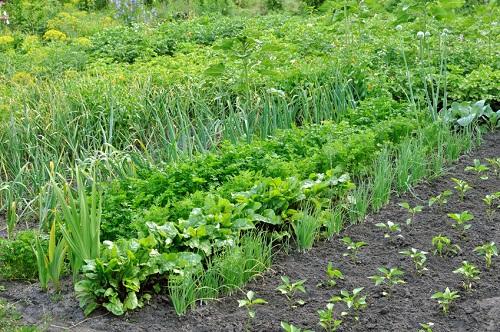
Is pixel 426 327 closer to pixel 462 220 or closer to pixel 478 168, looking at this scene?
pixel 462 220

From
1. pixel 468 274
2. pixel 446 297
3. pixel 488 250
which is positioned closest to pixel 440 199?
pixel 488 250

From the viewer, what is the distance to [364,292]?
4.11m

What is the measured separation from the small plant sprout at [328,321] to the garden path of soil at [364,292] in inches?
2.1

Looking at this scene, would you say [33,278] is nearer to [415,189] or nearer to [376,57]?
[415,189]

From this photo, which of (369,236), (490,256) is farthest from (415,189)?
(490,256)

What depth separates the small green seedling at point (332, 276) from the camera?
4.20 m

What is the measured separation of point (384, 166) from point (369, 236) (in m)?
0.64

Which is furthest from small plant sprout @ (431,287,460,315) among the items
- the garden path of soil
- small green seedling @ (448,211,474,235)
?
small green seedling @ (448,211,474,235)

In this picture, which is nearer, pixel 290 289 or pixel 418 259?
pixel 290 289

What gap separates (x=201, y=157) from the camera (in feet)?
17.0

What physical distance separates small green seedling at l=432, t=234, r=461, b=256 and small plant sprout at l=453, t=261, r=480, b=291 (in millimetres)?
299

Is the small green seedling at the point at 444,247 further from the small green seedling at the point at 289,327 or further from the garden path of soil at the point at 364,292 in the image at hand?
the small green seedling at the point at 289,327

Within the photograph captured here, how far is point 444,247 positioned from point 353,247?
511 millimetres

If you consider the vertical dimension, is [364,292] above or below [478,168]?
below
